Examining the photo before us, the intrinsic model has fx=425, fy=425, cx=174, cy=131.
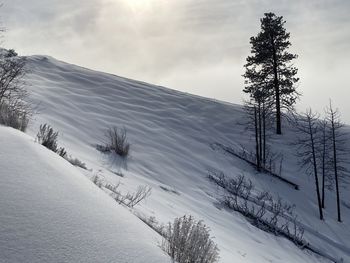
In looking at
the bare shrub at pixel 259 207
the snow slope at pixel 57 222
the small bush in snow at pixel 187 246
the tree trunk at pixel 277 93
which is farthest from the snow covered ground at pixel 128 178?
the tree trunk at pixel 277 93

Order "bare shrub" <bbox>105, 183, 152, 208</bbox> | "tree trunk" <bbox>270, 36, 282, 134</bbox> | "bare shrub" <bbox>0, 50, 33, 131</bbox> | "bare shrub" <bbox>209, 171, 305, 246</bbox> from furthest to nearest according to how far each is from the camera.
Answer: "tree trunk" <bbox>270, 36, 282, 134</bbox>
"bare shrub" <bbox>209, 171, 305, 246</bbox>
"bare shrub" <bbox>0, 50, 33, 131</bbox>
"bare shrub" <bbox>105, 183, 152, 208</bbox>

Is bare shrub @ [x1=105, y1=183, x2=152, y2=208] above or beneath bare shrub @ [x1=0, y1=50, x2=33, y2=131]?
beneath

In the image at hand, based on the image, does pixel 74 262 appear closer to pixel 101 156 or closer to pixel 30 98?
pixel 101 156

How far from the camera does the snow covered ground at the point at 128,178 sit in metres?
3.41

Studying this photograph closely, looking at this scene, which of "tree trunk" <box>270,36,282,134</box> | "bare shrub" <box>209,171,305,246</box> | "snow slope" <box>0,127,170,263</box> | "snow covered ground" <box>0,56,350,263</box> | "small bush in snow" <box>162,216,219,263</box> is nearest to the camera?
"snow slope" <box>0,127,170,263</box>

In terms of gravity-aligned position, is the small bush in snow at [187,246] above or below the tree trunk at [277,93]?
below

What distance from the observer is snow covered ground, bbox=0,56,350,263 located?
341 centimetres

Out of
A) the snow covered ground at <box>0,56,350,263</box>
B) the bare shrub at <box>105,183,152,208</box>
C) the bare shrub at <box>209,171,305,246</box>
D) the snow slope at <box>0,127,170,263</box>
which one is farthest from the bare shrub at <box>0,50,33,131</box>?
the bare shrub at <box>209,171,305,246</box>

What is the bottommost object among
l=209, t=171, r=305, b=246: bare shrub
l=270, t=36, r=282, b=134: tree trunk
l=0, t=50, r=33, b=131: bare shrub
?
l=209, t=171, r=305, b=246: bare shrub

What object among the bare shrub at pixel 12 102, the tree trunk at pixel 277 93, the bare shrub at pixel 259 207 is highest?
the tree trunk at pixel 277 93

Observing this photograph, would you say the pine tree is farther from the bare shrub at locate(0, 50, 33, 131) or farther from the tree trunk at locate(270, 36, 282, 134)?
the bare shrub at locate(0, 50, 33, 131)

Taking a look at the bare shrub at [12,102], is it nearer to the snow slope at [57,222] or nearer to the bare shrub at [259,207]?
the snow slope at [57,222]

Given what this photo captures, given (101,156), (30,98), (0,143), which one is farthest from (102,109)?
(0,143)

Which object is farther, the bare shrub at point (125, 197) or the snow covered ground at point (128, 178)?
the bare shrub at point (125, 197)
